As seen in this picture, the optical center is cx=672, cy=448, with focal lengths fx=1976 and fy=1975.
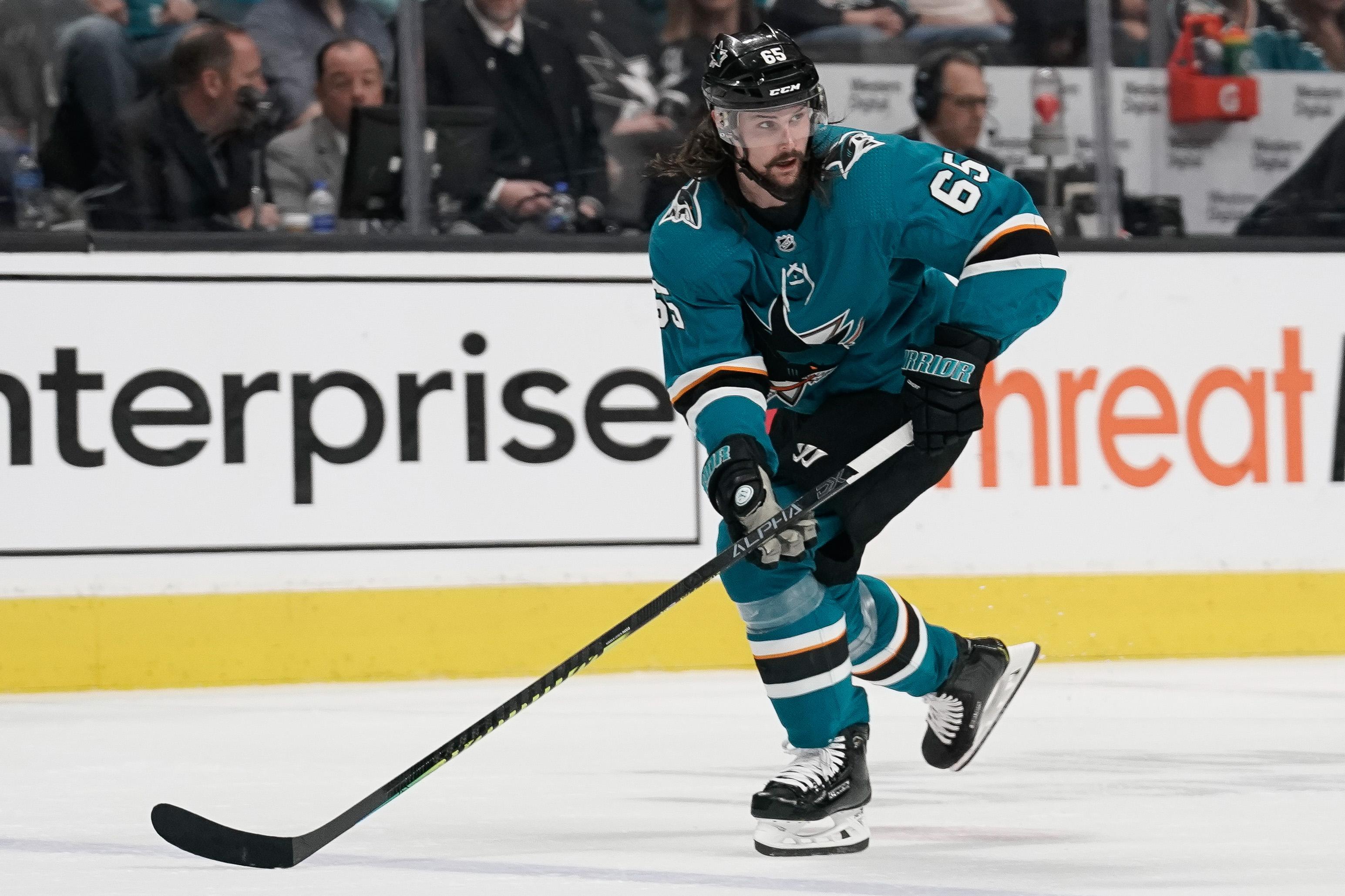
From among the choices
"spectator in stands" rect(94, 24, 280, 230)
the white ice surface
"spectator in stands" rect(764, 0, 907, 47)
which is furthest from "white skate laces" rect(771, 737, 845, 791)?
"spectator in stands" rect(764, 0, 907, 47)

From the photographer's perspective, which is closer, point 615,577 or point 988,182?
point 988,182

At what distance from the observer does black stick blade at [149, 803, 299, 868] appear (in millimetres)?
2559

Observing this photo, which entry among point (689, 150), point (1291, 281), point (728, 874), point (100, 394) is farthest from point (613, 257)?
point (728, 874)

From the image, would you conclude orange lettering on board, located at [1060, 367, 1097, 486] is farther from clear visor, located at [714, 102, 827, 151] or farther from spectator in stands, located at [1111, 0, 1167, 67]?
clear visor, located at [714, 102, 827, 151]

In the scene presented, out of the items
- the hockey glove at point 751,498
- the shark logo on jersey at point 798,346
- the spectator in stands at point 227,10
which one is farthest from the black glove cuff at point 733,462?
the spectator in stands at point 227,10

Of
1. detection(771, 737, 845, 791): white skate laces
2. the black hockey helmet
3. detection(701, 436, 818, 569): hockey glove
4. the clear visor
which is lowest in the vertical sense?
detection(771, 737, 845, 791): white skate laces

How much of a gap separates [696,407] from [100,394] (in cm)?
235

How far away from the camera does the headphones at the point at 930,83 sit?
5.43 metres

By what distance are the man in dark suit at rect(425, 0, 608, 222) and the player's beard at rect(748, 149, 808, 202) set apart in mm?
2445

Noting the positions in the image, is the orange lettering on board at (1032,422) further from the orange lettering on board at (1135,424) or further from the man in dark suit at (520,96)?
the man in dark suit at (520,96)

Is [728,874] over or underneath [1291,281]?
underneath

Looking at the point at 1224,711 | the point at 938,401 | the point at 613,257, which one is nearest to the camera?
the point at 938,401

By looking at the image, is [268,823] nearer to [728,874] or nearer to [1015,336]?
[728,874]

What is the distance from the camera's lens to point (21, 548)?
4652mm
